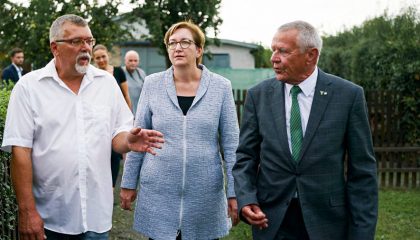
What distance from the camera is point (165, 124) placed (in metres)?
4.79

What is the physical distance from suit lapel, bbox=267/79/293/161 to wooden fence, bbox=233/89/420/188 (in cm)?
766

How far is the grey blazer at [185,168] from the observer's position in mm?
4754

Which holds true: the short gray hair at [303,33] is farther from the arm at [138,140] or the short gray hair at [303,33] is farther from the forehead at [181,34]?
the arm at [138,140]

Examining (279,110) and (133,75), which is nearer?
(279,110)

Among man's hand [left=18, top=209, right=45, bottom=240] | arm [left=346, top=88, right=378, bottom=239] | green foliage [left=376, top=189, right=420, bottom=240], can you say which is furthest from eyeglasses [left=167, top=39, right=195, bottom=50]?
green foliage [left=376, top=189, right=420, bottom=240]

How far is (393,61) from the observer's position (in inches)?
514

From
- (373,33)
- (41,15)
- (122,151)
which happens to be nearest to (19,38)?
(41,15)

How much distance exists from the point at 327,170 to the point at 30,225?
1.82 m

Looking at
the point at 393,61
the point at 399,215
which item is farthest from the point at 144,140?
the point at 393,61

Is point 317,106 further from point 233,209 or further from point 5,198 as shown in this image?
point 5,198

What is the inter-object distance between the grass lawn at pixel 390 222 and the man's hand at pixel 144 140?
347 centimetres

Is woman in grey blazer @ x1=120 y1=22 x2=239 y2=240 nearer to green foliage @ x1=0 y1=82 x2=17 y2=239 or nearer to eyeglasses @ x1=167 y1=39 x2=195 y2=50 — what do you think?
eyeglasses @ x1=167 y1=39 x2=195 y2=50

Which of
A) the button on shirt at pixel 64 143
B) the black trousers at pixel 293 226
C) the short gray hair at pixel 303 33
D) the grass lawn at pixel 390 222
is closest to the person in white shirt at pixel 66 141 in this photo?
the button on shirt at pixel 64 143

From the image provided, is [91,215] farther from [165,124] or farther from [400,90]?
[400,90]
